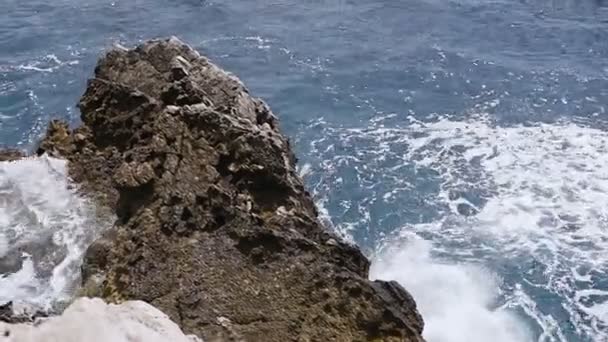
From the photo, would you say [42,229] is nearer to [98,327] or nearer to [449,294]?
[98,327]

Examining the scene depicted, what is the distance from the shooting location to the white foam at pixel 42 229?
1073 centimetres

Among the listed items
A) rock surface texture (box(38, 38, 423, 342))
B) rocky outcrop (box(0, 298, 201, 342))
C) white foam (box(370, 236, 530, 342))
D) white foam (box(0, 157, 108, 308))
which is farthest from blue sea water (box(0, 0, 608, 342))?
rocky outcrop (box(0, 298, 201, 342))

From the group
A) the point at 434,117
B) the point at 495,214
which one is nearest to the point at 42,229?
the point at 495,214

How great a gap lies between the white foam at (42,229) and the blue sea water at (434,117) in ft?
1.78

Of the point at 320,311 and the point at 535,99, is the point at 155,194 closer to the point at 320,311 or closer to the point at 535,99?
the point at 320,311

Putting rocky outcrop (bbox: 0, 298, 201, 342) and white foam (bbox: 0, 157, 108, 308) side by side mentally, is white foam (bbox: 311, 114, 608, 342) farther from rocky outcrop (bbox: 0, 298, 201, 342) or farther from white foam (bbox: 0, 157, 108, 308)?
rocky outcrop (bbox: 0, 298, 201, 342)

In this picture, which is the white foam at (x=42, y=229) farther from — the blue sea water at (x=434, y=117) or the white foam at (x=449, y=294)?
the white foam at (x=449, y=294)

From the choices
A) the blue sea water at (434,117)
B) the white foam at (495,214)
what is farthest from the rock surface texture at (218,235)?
the white foam at (495,214)

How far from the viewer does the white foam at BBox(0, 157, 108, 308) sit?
10.7 metres

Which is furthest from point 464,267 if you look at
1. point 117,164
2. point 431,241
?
point 117,164

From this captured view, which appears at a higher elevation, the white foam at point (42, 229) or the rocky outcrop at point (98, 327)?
the rocky outcrop at point (98, 327)

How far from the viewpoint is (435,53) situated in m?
23.9

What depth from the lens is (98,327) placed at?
7023 mm

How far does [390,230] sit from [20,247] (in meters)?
7.63
